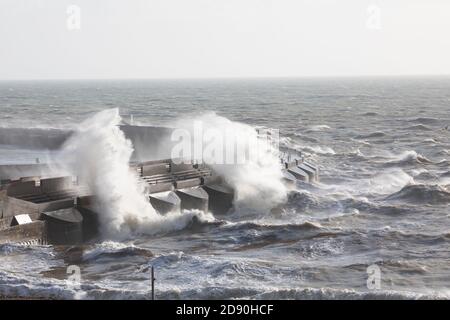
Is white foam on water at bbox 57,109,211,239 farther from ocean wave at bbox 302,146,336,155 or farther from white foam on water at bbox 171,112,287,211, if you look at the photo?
ocean wave at bbox 302,146,336,155

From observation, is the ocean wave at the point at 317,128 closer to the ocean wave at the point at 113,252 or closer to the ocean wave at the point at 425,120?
the ocean wave at the point at 425,120

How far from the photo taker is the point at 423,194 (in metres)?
30.1

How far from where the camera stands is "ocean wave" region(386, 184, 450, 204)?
29.2 metres

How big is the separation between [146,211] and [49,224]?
13.1ft

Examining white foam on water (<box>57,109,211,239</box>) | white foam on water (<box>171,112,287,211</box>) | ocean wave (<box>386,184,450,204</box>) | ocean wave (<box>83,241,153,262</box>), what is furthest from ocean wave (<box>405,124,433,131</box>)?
ocean wave (<box>83,241,153,262</box>)

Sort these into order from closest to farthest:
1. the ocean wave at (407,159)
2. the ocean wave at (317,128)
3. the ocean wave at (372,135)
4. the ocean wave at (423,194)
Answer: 1. the ocean wave at (423,194)
2. the ocean wave at (407,159)
3. the ocean wave at (372,135)
4. the ocean wave at (317,128)

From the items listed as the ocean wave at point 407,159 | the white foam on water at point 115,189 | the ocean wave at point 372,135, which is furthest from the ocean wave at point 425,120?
the white foam on water at point 115,189

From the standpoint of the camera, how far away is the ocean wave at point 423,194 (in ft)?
95.9

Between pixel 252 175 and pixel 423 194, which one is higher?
pixel 252 175

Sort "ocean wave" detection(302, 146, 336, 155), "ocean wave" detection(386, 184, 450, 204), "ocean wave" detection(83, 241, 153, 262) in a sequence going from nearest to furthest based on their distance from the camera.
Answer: "ocean wave" detection(83, 241, 153, 262)
"ocean wave" detection(386, 184, 450, 204)
"ocean wave" detection(302, 146, 336, 155)

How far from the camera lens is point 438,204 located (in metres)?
28.5

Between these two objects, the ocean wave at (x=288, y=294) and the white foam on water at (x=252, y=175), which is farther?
the white foam on water at (x=252, y=175)

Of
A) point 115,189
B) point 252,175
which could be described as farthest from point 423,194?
point 115,189

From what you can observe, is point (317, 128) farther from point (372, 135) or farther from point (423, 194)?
point (423, 194)
